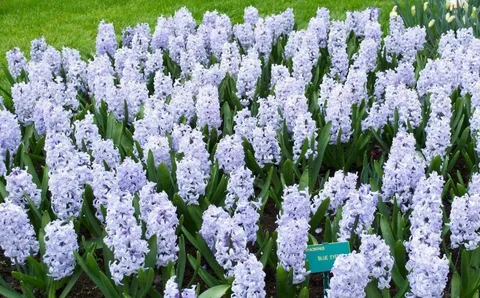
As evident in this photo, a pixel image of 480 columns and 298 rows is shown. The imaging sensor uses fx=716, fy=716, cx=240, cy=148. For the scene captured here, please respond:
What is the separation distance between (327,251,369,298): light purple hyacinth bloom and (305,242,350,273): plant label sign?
0.75 feet

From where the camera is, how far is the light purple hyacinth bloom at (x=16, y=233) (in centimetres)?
313

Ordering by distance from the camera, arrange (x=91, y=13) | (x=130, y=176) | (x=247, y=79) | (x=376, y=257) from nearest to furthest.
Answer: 1. (x=376, y=257)
2. (x=130, y=176)
3. (x=247, y=79)
4. (x=91, y=13)

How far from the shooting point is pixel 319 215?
3.45 m

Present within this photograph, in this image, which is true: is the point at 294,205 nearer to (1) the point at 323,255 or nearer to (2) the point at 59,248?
(1) the point at 323,255

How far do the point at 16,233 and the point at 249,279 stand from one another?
113 centimetres

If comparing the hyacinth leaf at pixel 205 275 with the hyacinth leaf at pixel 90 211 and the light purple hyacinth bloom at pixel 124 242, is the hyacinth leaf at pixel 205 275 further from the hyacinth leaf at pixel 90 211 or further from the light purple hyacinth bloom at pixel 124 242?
the hyacinth leaf at pixel 90 211

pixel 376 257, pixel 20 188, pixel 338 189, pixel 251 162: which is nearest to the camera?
pixel 376 257

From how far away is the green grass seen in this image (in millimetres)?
8445

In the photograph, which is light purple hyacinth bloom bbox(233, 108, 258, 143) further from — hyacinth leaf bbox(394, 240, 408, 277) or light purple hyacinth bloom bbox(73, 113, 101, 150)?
hyacinth leaf bbox(394, 240, 408, 277)

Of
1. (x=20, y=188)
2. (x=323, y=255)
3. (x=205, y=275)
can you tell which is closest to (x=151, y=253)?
(x=205, y=275)

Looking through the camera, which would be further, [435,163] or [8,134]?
[8,134]

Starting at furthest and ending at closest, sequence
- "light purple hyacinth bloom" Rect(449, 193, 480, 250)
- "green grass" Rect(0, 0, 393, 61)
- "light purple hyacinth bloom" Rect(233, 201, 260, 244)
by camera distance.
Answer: "green grass" Rect(0, 0, 393, 61) < "light purple hyacinth bloom" Rect(233, 201, 260, 244) < "light purple hyacinth bloom" Rect(449, 193, 480, 250)

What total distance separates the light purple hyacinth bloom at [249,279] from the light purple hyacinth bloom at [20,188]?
1.35 meters

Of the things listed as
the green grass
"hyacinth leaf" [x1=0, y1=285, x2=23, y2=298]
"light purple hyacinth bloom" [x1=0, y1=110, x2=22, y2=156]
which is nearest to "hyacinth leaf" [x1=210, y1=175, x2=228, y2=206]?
"hyacinth leaf" [x1=0, y1=285, x2=23, y2=298]
